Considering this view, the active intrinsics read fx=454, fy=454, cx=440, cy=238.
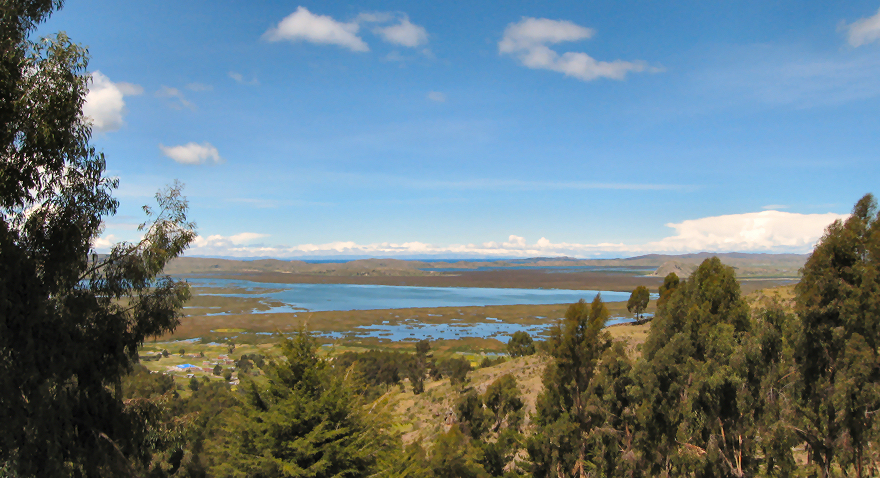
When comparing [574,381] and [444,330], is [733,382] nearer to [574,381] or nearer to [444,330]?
[574,381]

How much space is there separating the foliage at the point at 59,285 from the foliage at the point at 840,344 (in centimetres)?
1648

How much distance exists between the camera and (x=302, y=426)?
9.67m

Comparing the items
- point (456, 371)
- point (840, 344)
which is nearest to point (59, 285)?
Answer: point (840, 344)

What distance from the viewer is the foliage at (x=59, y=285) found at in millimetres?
7168

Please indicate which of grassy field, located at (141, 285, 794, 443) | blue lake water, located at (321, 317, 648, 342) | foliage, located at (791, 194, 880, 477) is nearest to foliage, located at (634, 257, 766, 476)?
foliage, located at (791, 194, 880, 477)

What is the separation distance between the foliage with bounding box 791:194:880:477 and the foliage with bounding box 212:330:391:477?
38.4ft

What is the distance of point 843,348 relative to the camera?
12.0m

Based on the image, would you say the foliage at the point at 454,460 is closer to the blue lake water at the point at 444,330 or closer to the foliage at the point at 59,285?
the foliage at the point at 59,285

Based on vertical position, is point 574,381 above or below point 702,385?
below

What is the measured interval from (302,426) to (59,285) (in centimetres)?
536

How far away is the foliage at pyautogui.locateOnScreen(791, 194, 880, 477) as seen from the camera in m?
11.3

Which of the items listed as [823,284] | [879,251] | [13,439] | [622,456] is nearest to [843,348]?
[823,284]

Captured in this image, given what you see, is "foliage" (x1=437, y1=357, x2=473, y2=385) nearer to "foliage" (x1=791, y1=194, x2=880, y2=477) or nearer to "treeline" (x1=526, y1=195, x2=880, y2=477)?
"treeline" (x1=526, y1=195, x2=880, y2=477)

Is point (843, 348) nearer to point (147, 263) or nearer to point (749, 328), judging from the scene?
point (749, 328)
